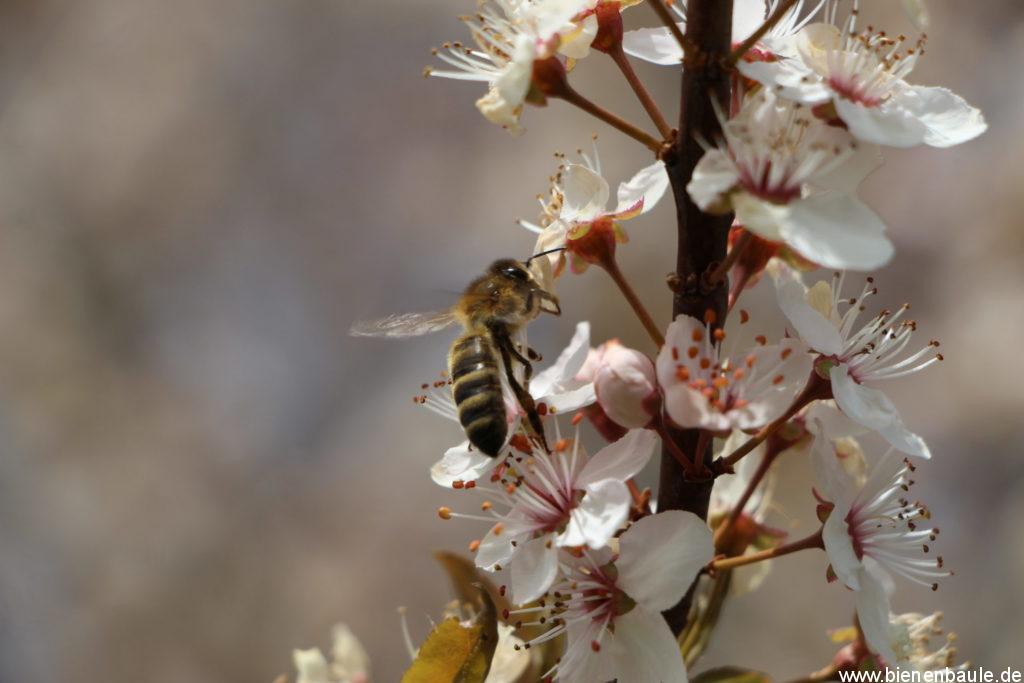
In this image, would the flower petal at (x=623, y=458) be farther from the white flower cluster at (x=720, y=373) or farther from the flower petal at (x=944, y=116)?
the flower petal at (x=944, y=116)

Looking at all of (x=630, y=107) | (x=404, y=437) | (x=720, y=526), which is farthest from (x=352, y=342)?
(x=720, y=526)

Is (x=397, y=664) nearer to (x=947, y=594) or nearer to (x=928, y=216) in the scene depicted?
(x=947, y=594)

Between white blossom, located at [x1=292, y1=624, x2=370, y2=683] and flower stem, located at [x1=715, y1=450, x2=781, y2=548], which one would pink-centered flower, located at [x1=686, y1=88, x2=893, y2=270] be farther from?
white blossom, located at [x1=292, y1=624, x2=370, y2=683]

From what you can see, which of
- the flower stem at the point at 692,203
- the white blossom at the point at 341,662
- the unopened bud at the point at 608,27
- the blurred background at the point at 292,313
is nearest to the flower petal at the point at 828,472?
the flower stem at the point at 692,203

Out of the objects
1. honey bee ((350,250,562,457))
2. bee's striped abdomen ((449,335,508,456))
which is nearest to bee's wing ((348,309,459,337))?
honey bee ((350,250,562,457))

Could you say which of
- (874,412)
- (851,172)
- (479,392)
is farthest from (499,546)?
(851,172)

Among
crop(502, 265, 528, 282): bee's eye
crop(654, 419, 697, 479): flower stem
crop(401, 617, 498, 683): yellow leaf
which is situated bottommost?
A: crop(401, 617, 498, 683): yellow leaf
